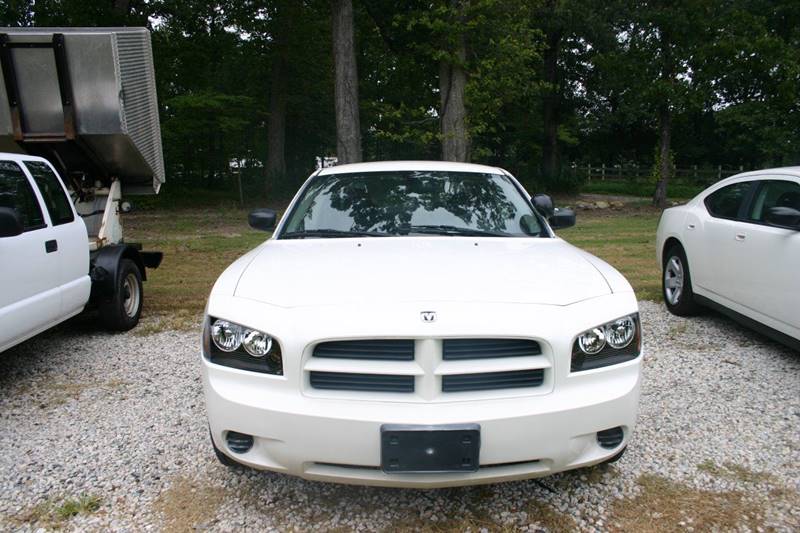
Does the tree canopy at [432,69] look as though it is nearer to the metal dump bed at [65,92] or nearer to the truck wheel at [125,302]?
the metal dump bed at [65,92]

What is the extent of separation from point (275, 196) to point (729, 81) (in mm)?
18038

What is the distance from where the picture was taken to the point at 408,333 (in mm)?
2340

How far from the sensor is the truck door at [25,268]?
13.0ft

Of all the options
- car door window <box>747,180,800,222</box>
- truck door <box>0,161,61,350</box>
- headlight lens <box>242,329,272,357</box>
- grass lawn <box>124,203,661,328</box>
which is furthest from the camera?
grass lawn <box>124,203,661,328</box>

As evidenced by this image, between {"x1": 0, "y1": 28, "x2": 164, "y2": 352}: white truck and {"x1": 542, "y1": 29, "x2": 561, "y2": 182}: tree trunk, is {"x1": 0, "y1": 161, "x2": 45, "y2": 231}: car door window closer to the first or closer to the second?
{"x1": 0, "y1": 28, "x2": 164, "y2": 352}: white truck

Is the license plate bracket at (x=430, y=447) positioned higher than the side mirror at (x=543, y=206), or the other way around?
the side mirror at (x=543, y=206)

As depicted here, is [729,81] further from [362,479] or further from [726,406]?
[362,479]

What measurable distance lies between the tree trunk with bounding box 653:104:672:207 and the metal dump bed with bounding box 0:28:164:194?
21.2 meters

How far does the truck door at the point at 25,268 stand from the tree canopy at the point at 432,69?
11405 mm

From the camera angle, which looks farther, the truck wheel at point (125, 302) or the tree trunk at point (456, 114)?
the tree trunk at point (456, 114)

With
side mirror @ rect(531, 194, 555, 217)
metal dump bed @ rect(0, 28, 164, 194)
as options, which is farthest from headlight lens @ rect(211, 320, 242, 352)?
metal dump bed @ rect(0, 28, 164, 194)

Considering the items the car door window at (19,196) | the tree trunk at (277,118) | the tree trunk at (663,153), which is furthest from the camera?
the tree trunk at (277,118)

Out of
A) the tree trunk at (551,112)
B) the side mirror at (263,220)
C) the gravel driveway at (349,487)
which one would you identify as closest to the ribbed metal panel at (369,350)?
the gravel driveway at (349,487)

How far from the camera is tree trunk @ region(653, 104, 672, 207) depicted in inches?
899
